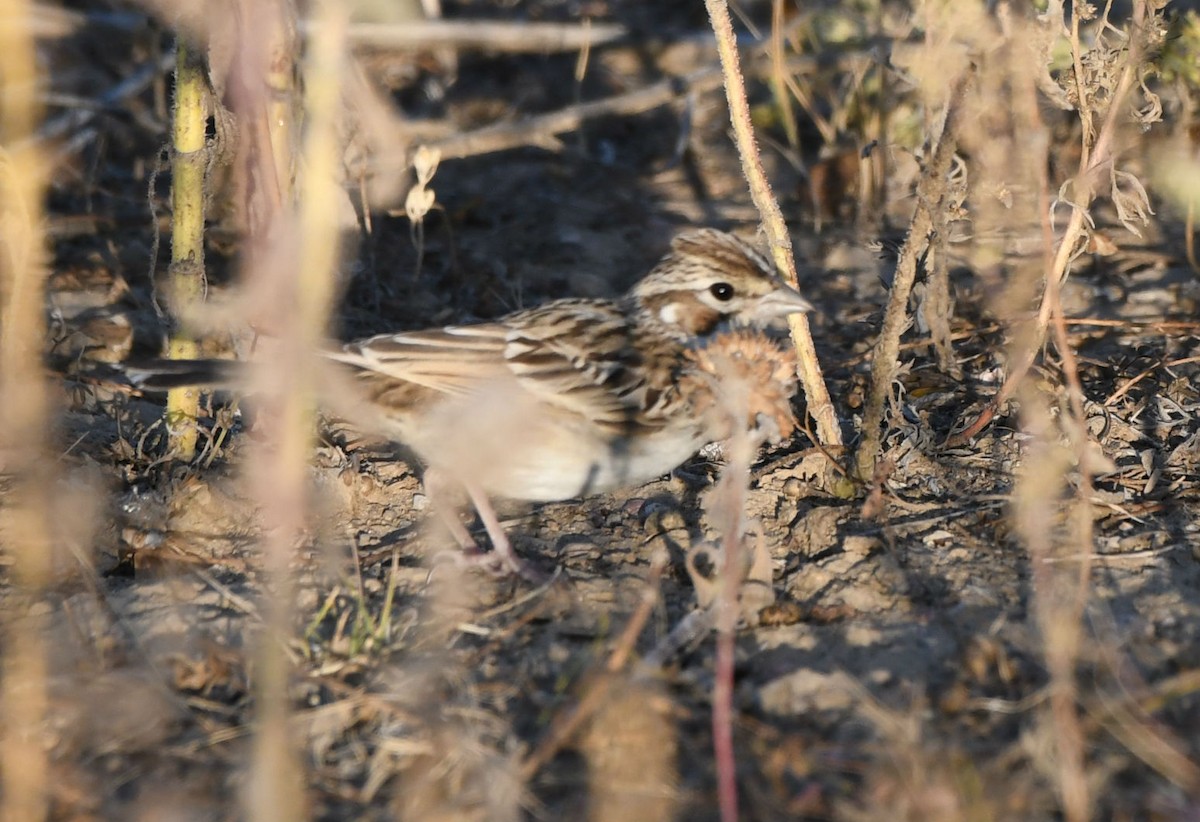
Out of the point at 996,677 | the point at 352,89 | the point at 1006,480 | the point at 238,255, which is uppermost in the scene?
the point at 352,89

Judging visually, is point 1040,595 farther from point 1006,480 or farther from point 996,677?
point 1006,480

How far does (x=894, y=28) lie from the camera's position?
7387 millimetres

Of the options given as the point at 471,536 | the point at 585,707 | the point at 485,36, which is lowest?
the point at 585,707

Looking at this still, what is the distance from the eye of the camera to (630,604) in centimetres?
441

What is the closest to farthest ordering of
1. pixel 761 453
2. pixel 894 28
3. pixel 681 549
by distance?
pixel 681 549 → pixel 761 453 → pixel 894 28

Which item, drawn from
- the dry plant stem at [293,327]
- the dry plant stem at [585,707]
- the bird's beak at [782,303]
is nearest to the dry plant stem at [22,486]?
the dry plant stem at [293,327]

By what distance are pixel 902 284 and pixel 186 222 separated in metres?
2.55

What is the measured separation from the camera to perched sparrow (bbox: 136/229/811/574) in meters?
4.81

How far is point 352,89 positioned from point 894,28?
9.55 feet

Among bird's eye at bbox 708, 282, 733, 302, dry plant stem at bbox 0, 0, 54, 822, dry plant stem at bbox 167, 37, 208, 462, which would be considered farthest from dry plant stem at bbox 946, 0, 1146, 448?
dry plant stem at bbox 0, 0, 54, 822

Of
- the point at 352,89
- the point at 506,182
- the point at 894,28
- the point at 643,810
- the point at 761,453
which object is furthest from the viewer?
the point at 506,182

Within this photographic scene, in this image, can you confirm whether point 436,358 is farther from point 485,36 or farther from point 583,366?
point 485,36

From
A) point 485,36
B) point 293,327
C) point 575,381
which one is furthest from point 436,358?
point 485,36

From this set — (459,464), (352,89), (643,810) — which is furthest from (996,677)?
(352,89)
